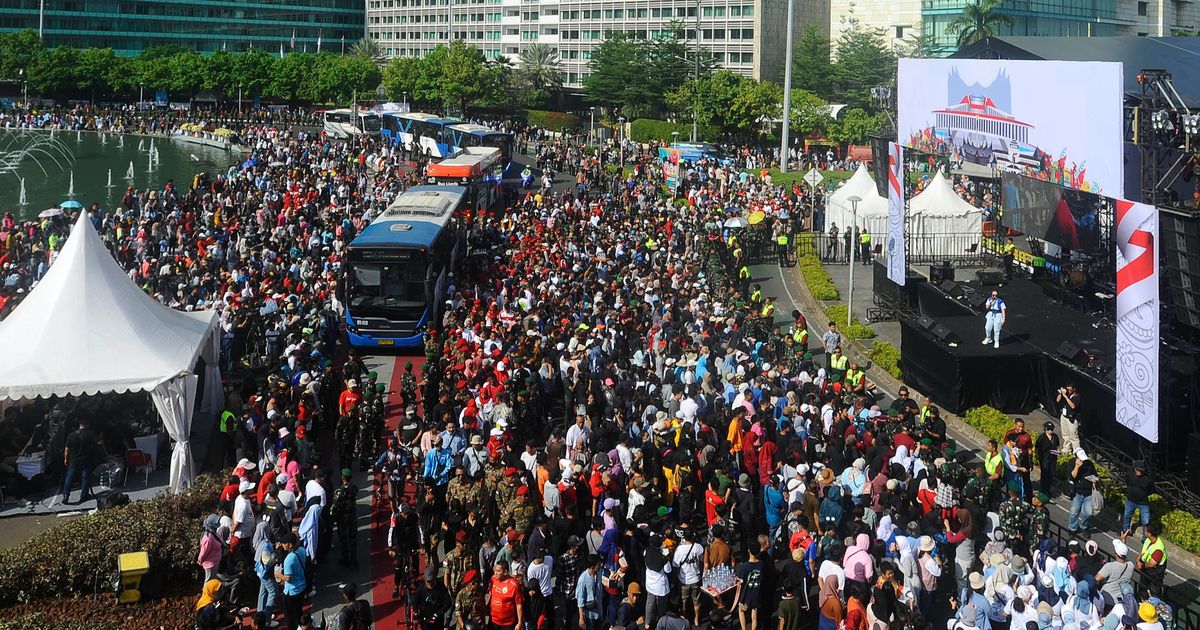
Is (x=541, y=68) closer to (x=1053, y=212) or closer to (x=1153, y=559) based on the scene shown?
(x=1053, y=212)

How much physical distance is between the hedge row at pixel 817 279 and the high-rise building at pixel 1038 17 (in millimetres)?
48579

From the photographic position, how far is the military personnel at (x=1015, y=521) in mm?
14039

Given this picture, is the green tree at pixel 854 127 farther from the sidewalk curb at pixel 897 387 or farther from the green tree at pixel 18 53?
the green tree at pixel 18 53

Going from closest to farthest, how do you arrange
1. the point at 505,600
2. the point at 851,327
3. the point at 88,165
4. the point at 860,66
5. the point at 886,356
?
the point at 505,600
the point at 886,356
the point at 851,327
the point at 88,165
the point at 860,66

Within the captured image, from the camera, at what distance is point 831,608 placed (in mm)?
12266

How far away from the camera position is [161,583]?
14.3m

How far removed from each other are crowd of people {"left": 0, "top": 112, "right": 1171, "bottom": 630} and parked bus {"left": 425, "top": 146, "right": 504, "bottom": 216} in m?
14.7

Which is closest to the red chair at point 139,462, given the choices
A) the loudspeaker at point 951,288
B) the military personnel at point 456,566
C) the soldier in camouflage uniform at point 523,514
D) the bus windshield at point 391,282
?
the soldier in camouflage uniform at point 523,514

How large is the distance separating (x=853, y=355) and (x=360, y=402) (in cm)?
1284

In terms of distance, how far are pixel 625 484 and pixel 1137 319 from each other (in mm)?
8084

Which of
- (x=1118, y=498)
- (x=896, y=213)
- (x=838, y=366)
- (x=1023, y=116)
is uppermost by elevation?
(x=1023, y=116)

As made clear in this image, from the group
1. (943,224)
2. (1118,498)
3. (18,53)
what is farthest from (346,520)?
(18,53)

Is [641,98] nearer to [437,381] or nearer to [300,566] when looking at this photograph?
[437,381]

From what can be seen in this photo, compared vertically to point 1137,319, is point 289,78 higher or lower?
higher
